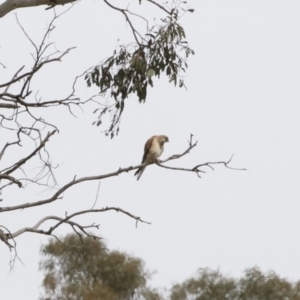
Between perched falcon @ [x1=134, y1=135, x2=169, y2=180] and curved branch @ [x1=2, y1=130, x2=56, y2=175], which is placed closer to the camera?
curved branch @ [x1=2, y1=130, x2=56, y2=175]

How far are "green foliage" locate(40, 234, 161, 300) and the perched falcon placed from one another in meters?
9.46

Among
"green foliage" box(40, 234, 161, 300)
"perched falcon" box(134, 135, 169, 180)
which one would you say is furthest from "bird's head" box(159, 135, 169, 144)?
"green foliage" box(40, 234, 161, 300)

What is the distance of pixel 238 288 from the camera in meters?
20.6

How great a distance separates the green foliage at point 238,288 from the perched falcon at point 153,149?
10.9 meters

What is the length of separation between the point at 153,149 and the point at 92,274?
11739 millimetres

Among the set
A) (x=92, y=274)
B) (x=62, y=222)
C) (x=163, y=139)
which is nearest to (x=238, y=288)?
(x=92, y=274)

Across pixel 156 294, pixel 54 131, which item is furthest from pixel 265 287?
pixel 54 131

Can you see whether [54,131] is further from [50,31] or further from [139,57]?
[139,57]

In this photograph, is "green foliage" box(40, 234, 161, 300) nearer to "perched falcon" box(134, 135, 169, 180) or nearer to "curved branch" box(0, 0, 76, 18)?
"perched falcon" box(134, 135, 169, 180)

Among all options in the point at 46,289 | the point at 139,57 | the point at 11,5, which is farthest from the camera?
the point at 46,289

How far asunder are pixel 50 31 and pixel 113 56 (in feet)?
7.45

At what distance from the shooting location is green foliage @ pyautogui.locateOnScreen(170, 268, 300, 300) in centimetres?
2011

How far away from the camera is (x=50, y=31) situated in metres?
6.83

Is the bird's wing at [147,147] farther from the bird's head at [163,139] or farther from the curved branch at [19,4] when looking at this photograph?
the curved branch at [19,4]
